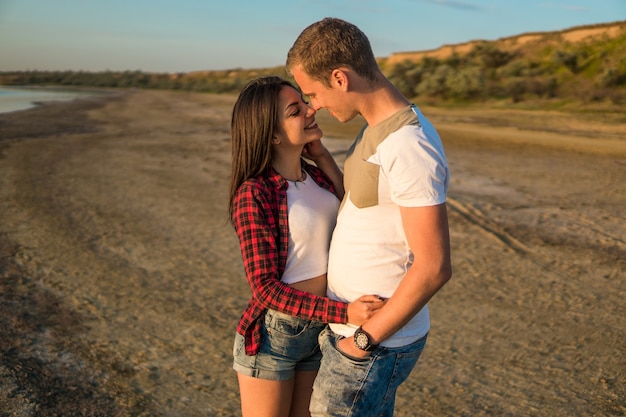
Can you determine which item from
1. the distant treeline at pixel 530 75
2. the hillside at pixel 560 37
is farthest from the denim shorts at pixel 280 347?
the hillside at pixel 560 37

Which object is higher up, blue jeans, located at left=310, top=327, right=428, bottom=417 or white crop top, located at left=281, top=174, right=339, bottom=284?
white crop top, located at left=281, top=174, right=339, bottom=284

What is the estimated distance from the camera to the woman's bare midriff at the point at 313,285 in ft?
7.62

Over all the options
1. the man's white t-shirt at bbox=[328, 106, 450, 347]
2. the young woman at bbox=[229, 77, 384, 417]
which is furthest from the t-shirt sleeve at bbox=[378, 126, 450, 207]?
the young woman at bbox=[229, 77, 384, 417]

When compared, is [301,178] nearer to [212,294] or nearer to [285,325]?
[285,325]

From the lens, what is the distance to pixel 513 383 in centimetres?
429

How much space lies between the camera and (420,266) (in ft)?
6.10

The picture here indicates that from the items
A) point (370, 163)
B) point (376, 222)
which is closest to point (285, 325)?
point (376, 222)

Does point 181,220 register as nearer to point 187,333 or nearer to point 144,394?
point 187,333

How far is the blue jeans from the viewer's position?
2012 mm

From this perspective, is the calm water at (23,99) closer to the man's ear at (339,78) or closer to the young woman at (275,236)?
the young woman at (275,236)

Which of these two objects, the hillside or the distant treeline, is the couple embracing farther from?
the hillside

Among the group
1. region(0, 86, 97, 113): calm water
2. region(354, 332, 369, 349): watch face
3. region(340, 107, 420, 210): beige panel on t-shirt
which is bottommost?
region(0, 86, 97, 113): calm water

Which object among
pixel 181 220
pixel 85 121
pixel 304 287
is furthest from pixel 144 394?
pixel 85 121

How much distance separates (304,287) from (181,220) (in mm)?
6311
